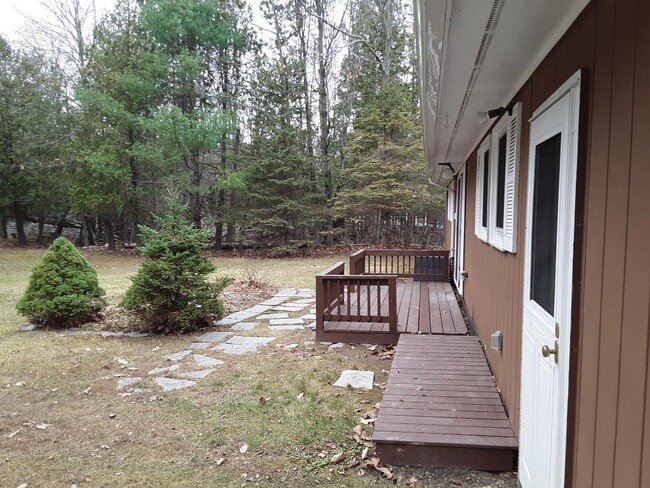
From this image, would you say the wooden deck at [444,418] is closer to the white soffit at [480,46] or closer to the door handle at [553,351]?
the door handle at [553,351]

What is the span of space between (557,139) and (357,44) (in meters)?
19.1

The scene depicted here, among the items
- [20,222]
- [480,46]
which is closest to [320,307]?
[480,46]

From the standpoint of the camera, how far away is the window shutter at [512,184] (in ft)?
9.26

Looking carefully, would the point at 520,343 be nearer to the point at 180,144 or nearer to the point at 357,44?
the point at 180,144

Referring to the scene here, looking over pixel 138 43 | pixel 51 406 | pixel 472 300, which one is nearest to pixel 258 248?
pixel 138 43

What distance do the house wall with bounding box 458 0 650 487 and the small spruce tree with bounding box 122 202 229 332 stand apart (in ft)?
15.7

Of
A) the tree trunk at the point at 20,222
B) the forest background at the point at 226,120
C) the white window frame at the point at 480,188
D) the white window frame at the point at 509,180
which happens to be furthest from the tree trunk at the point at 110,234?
the white window frame at the point at 509,180

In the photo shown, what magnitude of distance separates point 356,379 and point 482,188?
96.6 inches

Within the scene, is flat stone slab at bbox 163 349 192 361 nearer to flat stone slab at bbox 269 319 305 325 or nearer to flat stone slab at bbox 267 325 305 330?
Result: flat stone slab at bbox 267 325 305 330

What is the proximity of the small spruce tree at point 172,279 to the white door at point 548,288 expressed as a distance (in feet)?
14.1

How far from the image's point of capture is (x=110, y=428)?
10.3 ft

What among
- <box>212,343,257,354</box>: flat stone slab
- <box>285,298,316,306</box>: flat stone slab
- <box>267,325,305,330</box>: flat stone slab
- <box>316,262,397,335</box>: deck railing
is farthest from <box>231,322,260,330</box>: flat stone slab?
<box>285,298,316,306</box>: flat stone slab

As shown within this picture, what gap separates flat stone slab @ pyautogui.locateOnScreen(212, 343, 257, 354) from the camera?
195 inches

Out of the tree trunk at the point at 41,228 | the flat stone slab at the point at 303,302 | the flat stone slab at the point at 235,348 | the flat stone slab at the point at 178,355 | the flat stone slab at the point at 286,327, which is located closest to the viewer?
the flat stone slab at the point at 178,355
